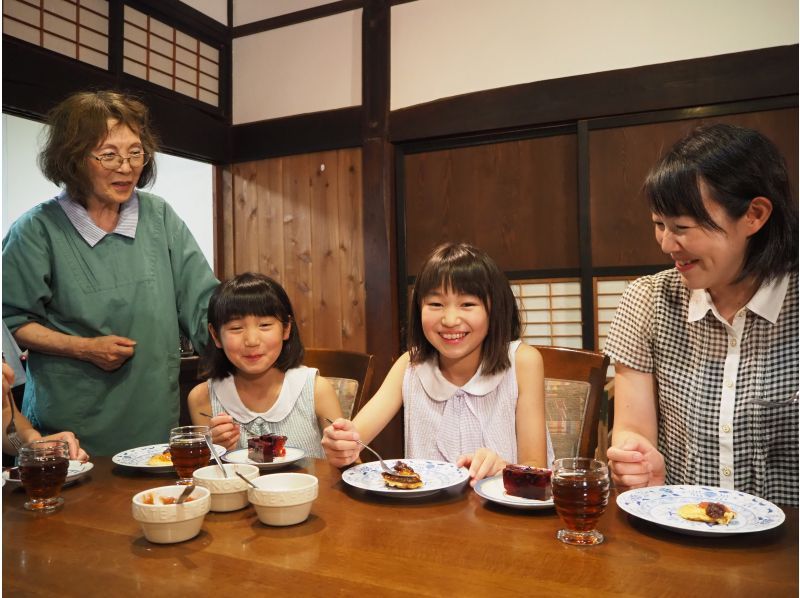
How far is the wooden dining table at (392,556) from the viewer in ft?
2.65

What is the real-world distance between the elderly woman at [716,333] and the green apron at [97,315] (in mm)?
1347

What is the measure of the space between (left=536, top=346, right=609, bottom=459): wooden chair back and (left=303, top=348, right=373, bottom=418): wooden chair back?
21.3 inches

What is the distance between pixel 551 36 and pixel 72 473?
3.19 metres

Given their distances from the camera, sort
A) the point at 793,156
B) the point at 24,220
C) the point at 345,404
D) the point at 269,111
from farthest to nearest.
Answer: the point at 269,111, the point at 793,156, the point at 345,404, the point at 24,220

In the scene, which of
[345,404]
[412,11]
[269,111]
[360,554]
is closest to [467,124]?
[412,11]

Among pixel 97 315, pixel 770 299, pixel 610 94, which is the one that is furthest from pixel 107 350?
pixel 610 94

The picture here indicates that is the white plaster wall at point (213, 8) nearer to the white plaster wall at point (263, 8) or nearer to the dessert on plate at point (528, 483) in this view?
the white plaster wall at point (263, 8)

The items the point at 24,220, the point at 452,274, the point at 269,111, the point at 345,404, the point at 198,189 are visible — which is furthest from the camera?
the point at 198,189

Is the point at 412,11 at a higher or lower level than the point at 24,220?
higher

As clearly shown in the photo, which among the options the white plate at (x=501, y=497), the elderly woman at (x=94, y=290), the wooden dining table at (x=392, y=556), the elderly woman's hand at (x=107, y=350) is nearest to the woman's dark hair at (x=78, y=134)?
the elderly woman at (x=94, y=290)

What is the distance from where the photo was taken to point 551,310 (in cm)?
368

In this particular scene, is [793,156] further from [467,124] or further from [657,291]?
[657,291]

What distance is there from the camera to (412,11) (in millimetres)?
3893

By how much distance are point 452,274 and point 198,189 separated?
426cm
